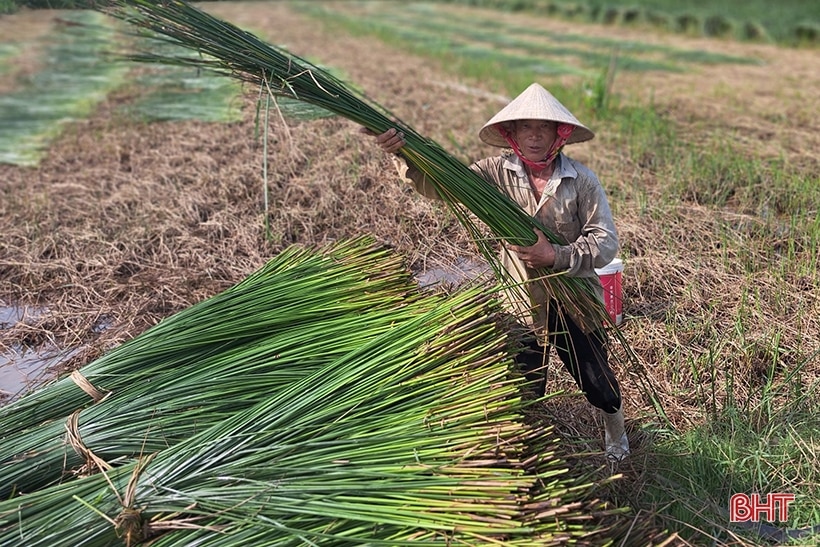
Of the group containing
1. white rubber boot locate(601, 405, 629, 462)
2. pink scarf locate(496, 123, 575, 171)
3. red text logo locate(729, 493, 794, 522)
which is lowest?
red text logo locate(729, 493, 794, 522)

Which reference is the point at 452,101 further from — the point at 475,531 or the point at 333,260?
the point at 475,531

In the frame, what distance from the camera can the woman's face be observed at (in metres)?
Answer: 2.42

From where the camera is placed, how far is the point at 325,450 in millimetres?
1898

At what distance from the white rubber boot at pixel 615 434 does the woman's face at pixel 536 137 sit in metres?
0.90

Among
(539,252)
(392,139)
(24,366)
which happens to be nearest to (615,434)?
(539,252)

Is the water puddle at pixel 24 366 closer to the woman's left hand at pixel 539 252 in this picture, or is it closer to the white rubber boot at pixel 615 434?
the woman's left hand at pixel 539 252

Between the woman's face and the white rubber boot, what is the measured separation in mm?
903

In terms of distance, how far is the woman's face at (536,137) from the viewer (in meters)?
2.42

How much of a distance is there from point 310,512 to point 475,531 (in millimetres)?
384

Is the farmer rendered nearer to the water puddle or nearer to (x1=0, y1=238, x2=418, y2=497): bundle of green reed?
(x1=0, y1=238, x2=418, y2=497): bundle of green reed

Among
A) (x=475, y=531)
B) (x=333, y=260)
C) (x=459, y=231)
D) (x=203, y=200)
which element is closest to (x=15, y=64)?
(x=203, y=200)

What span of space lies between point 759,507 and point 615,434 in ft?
1.59

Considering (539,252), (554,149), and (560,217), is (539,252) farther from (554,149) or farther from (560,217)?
(554,149)

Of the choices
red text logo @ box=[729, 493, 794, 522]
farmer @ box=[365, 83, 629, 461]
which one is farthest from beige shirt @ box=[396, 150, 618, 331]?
red text logo @ box=[729, 493, 794, 522]
